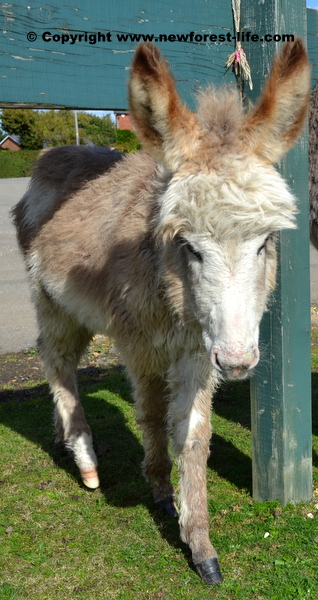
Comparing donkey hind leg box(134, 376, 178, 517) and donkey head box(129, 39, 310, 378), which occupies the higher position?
donkey head box(129, 39, 310, 378)

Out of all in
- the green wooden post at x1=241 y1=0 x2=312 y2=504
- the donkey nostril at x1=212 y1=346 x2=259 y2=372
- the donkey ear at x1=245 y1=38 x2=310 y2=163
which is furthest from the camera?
the green wooden post at x1=241 y1=0 x2=312 y2=504

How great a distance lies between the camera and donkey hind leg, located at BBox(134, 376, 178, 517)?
142 inches

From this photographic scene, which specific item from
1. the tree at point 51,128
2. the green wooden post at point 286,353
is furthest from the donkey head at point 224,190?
the tree at point 51,128

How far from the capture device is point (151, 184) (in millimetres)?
3203

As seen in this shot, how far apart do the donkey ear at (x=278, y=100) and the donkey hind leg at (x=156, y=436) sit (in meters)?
1.57

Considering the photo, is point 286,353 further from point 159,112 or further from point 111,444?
point 111,444

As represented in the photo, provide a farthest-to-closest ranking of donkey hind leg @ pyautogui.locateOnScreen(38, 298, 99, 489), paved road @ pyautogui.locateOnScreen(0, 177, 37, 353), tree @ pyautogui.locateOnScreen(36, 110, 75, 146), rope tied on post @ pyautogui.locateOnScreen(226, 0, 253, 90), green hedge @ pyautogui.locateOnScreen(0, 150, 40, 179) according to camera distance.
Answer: tree @ pyautogui.locateOnScreen(36, 110, 75, 146)
green hedge @ pyautogui.locateOnScreen(0, 150, 40, 179)
paved road @ pyautogui.locateOnScreen(0, 177, 37, 353)
donkey hind leg @ pyautogui.locateOnScreen(38, 298, 99, 489)
rope tied on post @ pyautogui.locateOnScreen(226, 0, 253, 90)

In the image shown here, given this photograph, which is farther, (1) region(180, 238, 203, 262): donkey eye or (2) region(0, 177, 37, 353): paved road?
(2) region(0, 177, 37, 353): paved road

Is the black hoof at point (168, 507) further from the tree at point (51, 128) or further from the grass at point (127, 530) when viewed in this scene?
the tree at point (51, 128)

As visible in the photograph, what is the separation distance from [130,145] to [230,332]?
2165cm

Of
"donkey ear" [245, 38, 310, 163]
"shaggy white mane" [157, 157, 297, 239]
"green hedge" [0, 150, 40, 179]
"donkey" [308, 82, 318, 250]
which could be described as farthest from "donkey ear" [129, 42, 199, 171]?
"green hedge" [0, 150, 40, 179]

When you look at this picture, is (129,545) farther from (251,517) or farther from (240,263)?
(240,263)

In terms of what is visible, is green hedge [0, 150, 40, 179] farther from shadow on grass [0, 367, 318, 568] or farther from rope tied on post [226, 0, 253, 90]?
rope tied on post [226, 0, 253, 90]

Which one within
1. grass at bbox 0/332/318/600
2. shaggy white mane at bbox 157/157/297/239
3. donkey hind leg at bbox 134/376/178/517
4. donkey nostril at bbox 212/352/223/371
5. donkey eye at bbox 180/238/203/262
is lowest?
grass at bbox 0/332/318/600
